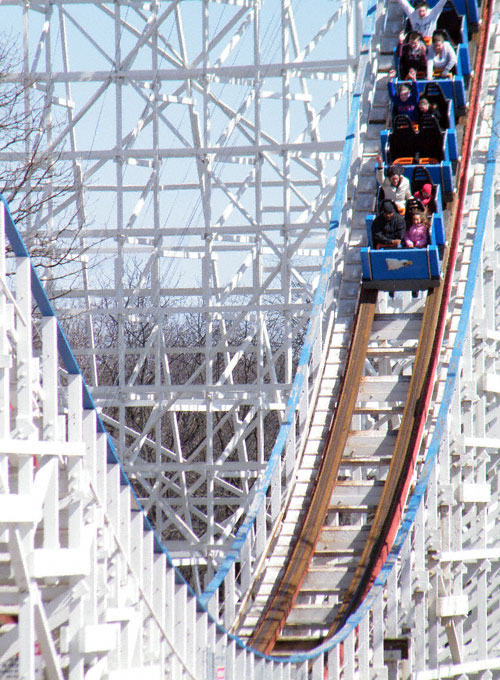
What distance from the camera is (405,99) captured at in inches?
529

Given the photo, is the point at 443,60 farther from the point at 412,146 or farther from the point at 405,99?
the point at 412,146

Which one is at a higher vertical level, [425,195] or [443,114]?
[443,114]

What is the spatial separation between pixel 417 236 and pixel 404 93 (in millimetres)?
2251

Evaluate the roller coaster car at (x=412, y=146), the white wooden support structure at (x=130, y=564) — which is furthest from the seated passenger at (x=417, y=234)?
the roller coaster car at (x=412, y=146)

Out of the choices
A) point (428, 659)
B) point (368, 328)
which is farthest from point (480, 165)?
point (428, 659)

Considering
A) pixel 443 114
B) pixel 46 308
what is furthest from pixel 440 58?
pixel 46 308

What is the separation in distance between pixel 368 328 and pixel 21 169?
4114 millimetres

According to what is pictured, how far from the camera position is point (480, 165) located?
13430 mm

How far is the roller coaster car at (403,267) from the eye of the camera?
1143 cm

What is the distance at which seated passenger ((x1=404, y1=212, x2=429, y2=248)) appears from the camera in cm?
1176

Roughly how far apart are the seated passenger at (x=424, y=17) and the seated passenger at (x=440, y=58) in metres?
0.25

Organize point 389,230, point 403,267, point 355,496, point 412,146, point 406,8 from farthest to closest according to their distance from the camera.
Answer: point 406,8 → point 412,146 → point 389,230 → point 403,267 → point 355,496

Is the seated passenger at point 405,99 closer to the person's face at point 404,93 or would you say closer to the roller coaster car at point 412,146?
the person's face at point 404,93

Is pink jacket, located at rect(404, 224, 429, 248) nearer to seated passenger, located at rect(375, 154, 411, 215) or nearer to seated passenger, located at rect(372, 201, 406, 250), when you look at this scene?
seated passenger, located at rect(372, 201, 406, 250)
